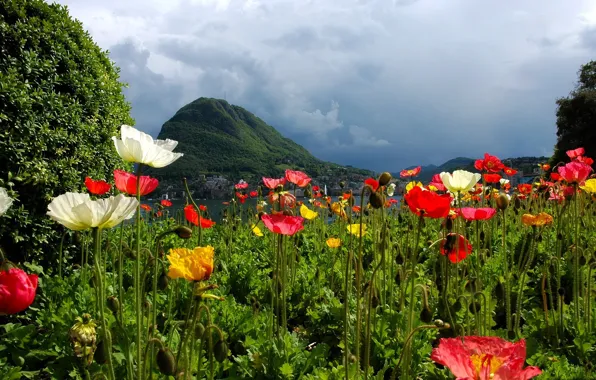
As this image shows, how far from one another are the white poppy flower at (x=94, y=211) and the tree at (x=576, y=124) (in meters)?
21.2

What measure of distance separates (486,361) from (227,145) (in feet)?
314

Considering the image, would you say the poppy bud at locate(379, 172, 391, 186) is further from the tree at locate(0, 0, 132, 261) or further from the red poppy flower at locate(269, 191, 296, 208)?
the tree at locate(0, 0, 132, 261)

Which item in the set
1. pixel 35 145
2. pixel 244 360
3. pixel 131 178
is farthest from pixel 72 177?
pixel 244 360

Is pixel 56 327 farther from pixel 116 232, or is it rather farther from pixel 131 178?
pixel 116 232

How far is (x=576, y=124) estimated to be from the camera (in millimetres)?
21500

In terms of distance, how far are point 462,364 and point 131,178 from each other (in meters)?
1.54

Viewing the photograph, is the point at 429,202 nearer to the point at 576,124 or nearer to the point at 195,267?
the point at 195,267

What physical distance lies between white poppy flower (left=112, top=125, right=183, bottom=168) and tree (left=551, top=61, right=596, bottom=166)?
20925 mm

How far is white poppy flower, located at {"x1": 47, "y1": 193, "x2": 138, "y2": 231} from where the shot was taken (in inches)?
47.6

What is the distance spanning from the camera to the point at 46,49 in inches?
138

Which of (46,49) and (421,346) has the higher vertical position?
(46,49)

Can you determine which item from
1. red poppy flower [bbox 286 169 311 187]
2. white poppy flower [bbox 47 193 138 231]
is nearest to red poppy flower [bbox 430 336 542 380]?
white poppy flower [bbox 47 193 138 231]

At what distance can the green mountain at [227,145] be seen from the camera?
240ft

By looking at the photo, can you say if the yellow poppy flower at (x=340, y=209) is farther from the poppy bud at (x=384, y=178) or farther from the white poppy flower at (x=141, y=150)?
the white poppy flower at (x=141, y=150)
